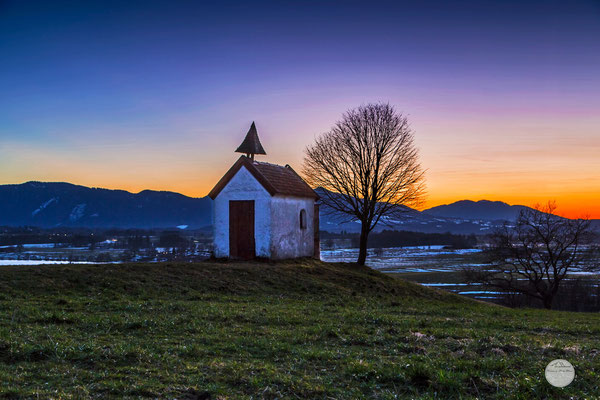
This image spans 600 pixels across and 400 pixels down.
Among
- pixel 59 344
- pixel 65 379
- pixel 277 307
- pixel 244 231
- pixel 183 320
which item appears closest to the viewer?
pixel 65 379

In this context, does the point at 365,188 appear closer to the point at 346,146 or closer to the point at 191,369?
the point at 346,146

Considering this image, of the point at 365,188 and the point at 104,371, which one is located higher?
the point at 365,188

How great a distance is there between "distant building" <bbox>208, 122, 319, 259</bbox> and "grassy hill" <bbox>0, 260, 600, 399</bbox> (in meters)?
13.7

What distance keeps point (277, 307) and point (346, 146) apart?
92.5 ft

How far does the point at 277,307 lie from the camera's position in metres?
19.3

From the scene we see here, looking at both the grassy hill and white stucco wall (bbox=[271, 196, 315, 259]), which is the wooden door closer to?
white stucco wall (bbox=[271, 196, 315, 259])

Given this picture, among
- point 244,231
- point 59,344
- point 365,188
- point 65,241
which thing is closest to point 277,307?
point 59,344

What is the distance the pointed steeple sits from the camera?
4194 cm

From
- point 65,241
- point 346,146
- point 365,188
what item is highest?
point 346,146

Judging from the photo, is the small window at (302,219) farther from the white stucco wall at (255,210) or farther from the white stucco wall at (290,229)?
the white stucco wall at (255,210)

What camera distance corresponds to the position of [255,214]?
36.2 m

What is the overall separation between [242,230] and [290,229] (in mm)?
4204
